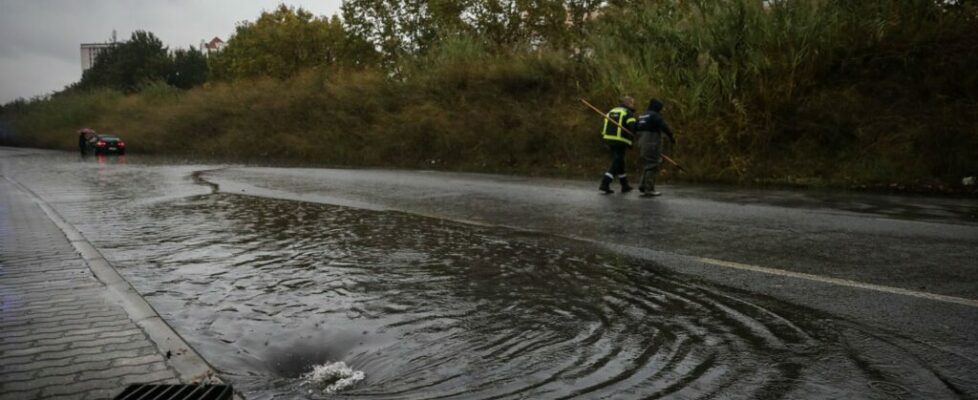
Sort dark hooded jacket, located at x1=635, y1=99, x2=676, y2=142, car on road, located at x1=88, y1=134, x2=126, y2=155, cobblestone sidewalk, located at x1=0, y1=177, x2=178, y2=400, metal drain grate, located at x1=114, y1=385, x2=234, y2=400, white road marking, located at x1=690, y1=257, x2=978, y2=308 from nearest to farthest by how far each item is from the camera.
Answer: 1. metal drain grate, located at x1=114, y1=385, x2=234, y2=400
2. cobblestone sidewalk, located at x1=0, y1=177, x2=178, y2=400
3. white road marking, located at x1=690, y1=257, x2=978, y2=308
4. dark hooded jacket, located at x1=635, y1=99, x2=676, y2=142
5. car on road, located at x1=88, y1=134, x2=126, y2=155

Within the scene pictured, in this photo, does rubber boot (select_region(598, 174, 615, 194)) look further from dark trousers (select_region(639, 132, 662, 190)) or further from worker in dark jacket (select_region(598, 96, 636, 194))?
dark trousers (select_region(639, 132, 662, 190))

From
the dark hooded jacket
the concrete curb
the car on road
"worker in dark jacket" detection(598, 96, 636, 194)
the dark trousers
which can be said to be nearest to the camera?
the concrete curb

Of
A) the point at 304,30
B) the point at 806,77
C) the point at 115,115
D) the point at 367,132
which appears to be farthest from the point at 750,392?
the point at 115,115

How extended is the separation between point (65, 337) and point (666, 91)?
15.4 m

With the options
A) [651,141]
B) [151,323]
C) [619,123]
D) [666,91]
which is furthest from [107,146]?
[151,323]

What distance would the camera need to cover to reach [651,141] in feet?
40.9

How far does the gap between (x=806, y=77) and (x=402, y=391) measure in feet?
50.1

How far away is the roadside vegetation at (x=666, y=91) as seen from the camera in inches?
578

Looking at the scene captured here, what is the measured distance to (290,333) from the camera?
4309 millimetres

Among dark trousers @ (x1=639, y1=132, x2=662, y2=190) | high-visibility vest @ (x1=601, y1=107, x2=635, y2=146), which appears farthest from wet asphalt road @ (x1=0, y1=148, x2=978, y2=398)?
→ high-visibility vest @ (x1=601, y1=107, x2=635, y2=146)

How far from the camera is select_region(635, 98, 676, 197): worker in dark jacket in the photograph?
12.2 metres

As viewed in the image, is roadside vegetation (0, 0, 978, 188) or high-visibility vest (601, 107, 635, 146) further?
roadside vegetation (0, 0, 978, 188)

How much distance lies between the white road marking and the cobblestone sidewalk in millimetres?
4443

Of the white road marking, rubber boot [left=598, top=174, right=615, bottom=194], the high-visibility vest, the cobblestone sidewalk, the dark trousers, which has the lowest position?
the cobblestone sidewalk
